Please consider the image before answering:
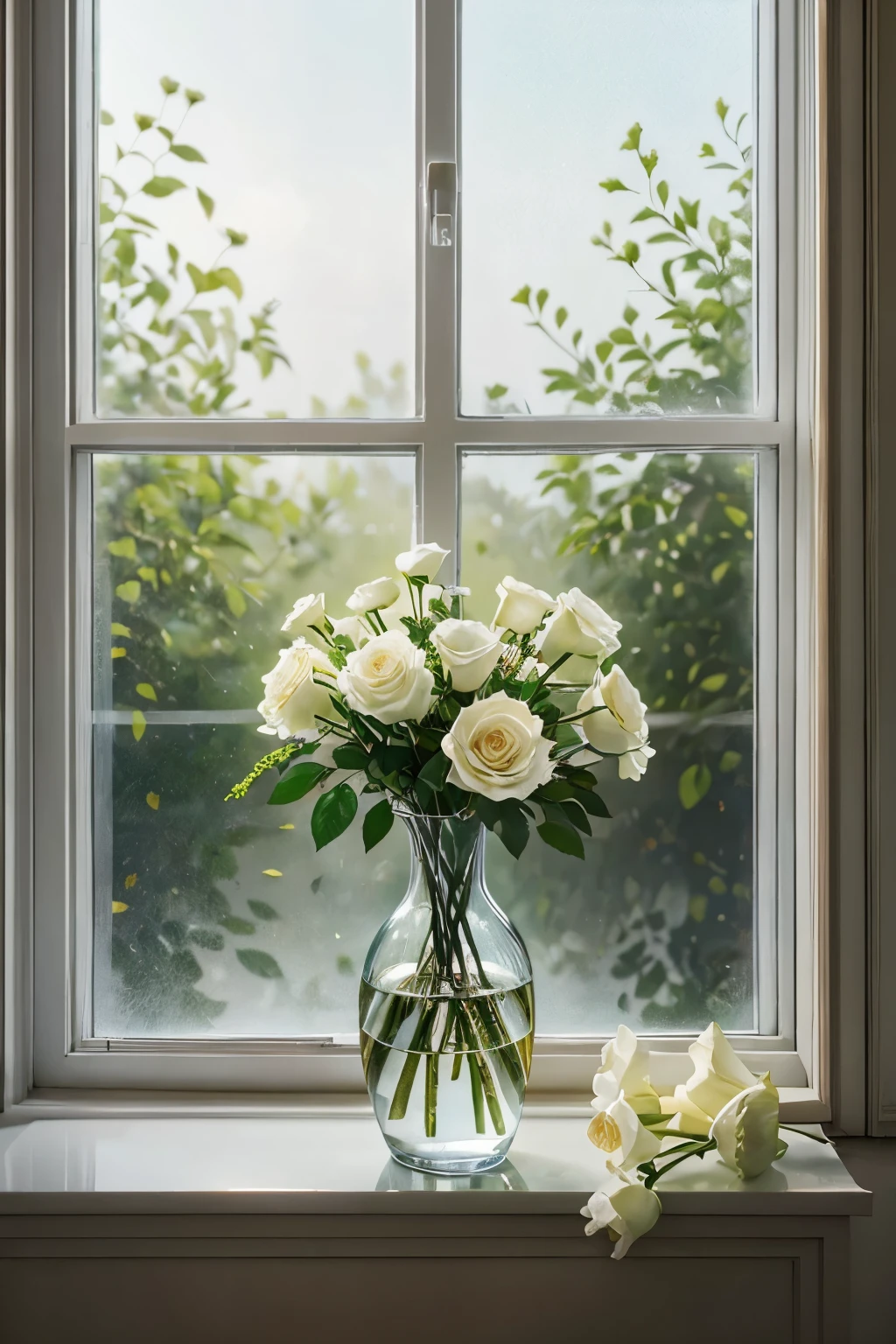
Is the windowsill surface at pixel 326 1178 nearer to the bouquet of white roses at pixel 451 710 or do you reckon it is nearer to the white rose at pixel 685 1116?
the white rose at pixel 685 1116

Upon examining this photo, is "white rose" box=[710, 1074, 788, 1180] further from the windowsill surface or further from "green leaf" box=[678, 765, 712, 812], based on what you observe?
"green leaf" box=[678, 765, 712, 812]

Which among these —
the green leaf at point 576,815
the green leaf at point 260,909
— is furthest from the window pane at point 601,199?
the green leaf at point 260,909

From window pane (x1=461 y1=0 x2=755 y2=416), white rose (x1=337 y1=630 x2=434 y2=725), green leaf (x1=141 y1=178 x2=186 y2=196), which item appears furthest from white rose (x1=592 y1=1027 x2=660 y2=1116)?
green leaf (x1=141 y1=178 x2=186 y2=196)

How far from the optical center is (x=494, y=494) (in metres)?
1.08

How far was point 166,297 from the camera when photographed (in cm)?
108

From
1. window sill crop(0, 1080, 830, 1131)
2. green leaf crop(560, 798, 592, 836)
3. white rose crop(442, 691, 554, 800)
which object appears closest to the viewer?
white rose crop(442, 691, 554, 800)

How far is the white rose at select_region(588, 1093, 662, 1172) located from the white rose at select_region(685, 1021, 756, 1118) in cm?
7

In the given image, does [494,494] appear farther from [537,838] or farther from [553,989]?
[553,989]

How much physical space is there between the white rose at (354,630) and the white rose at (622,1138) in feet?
1.57

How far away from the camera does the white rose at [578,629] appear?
837mm

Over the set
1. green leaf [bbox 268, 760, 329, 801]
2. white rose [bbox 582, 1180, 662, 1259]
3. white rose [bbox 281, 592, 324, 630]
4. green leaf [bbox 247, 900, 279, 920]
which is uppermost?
white rose [bbox 281, 592, 324, 630]

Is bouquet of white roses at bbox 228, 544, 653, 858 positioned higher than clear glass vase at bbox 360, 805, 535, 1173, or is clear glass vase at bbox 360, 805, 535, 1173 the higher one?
bouquet of white roses at bbox 228, 544, 653, 858

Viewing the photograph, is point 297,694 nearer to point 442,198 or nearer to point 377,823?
point 377,823

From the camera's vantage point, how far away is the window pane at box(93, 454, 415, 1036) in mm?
1098
